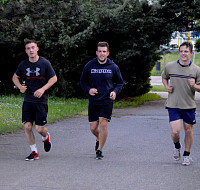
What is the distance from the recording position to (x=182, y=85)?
6.64 meters

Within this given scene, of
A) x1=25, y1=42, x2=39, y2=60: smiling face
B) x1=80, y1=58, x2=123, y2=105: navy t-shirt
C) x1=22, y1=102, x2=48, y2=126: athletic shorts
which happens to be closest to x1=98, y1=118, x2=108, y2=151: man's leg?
x1=80, y1=58, x2=123, y2=105: navy t-shirt

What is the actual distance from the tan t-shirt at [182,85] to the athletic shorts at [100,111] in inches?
39.8

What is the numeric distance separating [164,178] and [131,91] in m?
13.4

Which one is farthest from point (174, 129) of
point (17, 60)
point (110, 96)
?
point (17, 60)

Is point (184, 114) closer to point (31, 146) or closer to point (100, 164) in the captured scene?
point (100, 164)

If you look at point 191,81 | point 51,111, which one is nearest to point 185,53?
point 191,81

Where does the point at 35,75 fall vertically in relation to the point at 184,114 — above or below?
above

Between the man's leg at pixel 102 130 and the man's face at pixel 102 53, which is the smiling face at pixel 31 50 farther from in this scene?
the man's leg at pixel 102 130

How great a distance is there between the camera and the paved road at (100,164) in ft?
18.2

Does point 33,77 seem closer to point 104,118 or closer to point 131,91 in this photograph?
point 104,118

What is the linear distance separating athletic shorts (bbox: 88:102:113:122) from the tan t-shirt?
3.31 ft

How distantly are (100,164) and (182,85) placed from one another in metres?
1.67

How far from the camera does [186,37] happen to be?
1798 cm

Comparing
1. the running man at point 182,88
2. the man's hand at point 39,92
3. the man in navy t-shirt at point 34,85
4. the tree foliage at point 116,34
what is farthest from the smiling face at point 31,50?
the tree foliage at point 116,34
